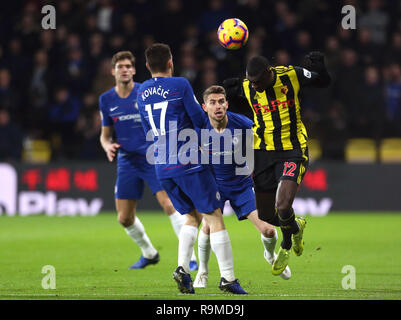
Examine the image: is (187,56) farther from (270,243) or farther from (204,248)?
(204,248)

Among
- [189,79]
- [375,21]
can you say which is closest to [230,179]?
[189,79]

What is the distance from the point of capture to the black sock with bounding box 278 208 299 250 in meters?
8.19

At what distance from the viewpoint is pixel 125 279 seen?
28.3 feet

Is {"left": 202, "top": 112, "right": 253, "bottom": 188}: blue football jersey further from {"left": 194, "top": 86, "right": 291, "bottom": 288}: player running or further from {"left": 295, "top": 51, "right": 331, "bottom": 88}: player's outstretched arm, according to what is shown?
{"left": 295, "top": 51, "right": 331, "bottom": 88}: player's outstretched arm

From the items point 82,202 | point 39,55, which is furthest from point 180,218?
point 39,55

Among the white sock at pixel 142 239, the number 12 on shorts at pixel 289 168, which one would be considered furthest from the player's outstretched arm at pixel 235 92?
the white sock at pixel 142 239

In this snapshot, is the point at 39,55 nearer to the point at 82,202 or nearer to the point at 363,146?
the point at 82,202

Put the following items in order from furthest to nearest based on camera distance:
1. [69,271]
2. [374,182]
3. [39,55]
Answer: [39,55] < [374,182] < [69,271]

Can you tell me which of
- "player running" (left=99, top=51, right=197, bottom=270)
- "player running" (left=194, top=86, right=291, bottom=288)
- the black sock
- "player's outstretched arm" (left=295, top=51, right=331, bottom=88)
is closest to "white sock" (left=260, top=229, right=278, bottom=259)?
"player running" (left=194, top=86, right=291, bottom=288)

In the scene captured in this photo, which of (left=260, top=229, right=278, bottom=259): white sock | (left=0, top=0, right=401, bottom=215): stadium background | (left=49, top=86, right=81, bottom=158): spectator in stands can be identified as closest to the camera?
(left=260, top=229, right=278, bottom=259): white sock

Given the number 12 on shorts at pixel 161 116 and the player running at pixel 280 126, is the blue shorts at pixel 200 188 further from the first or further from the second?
the player running at pixel 280 126

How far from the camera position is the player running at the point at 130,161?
32.2 ft

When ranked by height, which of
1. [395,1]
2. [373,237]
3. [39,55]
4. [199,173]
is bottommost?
[373,237]

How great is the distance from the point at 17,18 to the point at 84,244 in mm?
8444
